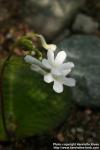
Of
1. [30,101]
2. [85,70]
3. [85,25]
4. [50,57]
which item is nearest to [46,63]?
[50,57]

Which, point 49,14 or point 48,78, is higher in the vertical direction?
point 49,14

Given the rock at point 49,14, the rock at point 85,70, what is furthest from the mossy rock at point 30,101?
the rock at point 49,14

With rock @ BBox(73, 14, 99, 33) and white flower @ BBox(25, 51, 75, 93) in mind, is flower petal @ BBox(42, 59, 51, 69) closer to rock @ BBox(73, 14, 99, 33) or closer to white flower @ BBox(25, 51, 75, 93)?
white flower @ BBox(25, 51, 75, 93)

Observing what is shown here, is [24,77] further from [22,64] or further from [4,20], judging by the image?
[4,20]

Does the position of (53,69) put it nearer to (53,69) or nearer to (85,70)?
(53,69)

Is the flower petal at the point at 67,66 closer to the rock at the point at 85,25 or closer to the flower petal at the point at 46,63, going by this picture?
the flower petal at the point at 46,63

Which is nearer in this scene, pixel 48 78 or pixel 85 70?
pixel 48 78

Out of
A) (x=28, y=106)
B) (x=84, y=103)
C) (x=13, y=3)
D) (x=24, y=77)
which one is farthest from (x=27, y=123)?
(x=13, y=3)
